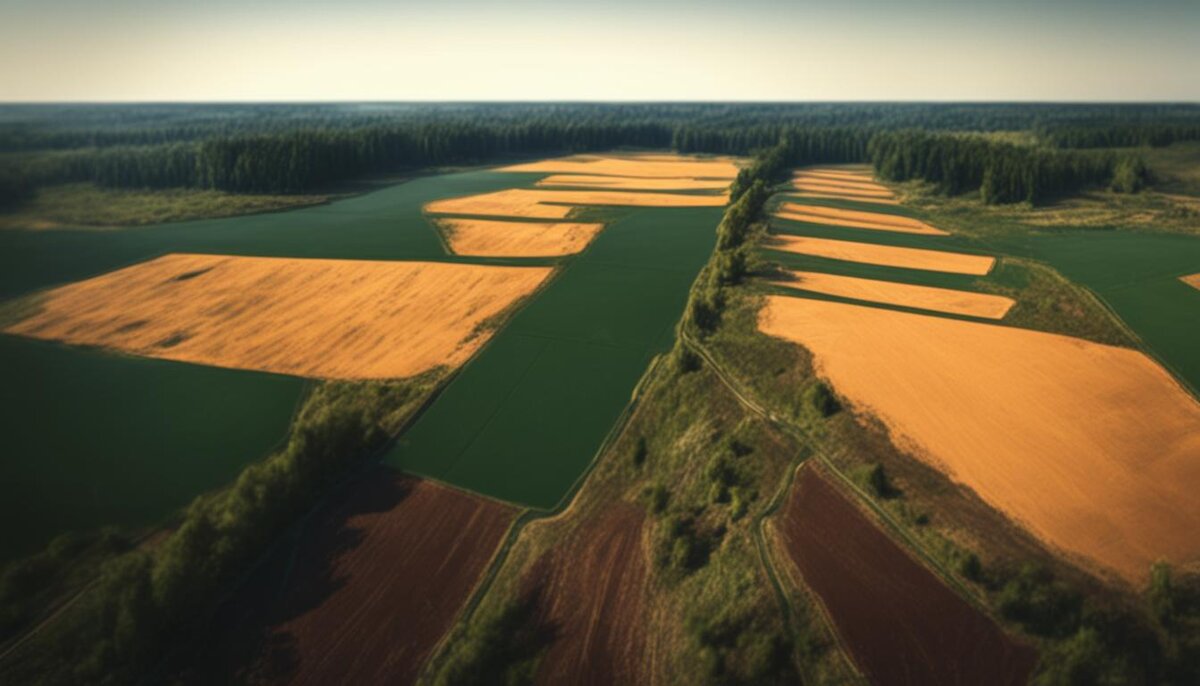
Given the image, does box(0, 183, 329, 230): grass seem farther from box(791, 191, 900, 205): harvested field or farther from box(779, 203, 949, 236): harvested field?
box(791, 191, 900, 205): harvested field

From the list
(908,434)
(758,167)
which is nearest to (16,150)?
(908,434)

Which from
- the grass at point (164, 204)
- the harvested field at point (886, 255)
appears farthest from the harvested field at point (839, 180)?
the grass at point (164, 204)

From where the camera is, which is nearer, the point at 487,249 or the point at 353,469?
the point at 353,469

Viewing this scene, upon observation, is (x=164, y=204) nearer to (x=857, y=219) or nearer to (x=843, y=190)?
(x=857, y=219)

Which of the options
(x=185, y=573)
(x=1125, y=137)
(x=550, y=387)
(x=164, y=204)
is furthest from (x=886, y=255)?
(x=1125, y=137)

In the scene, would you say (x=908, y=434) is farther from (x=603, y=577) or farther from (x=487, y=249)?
(x=487, y=249)

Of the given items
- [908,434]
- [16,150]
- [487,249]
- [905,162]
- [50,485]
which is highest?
[905,162]
